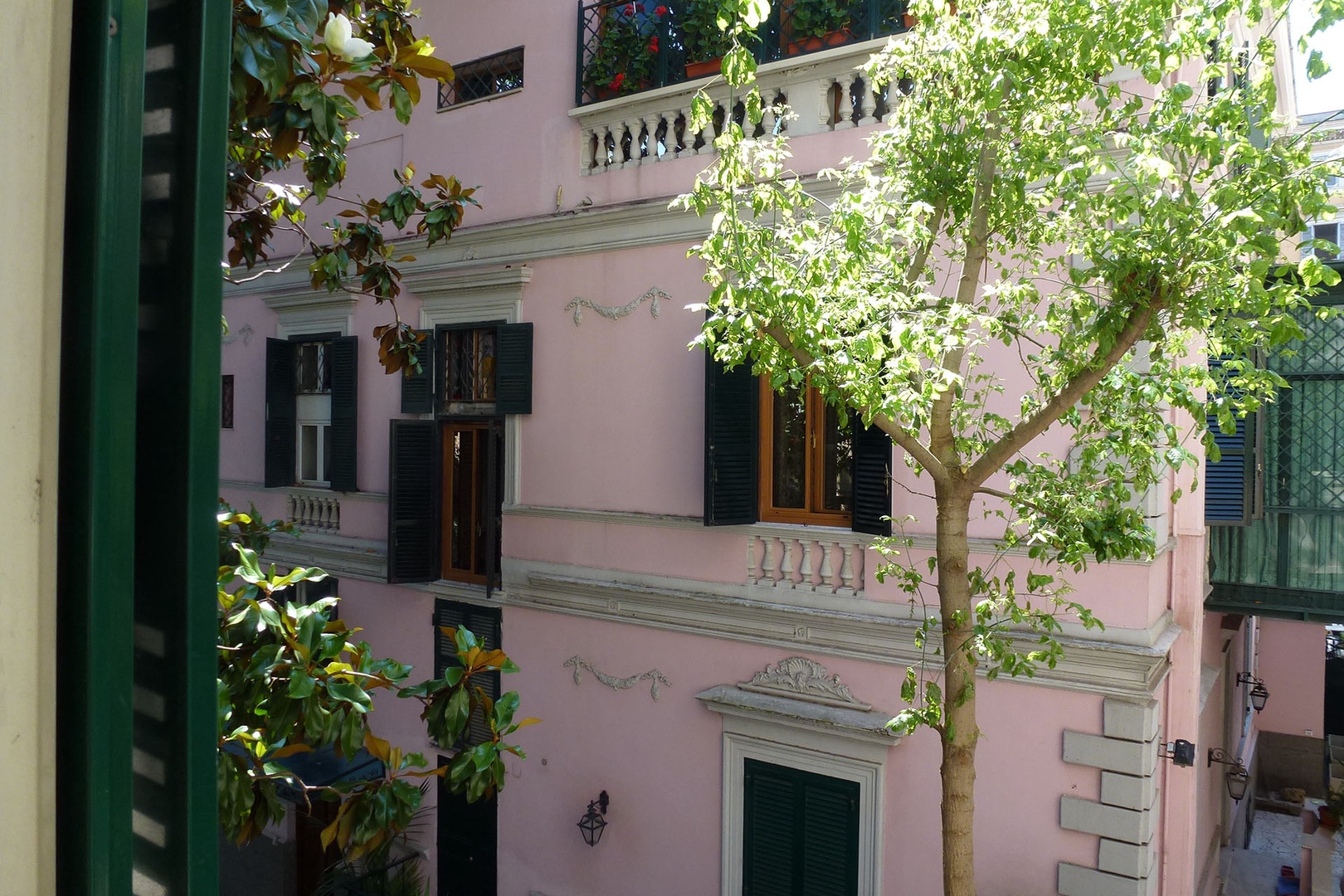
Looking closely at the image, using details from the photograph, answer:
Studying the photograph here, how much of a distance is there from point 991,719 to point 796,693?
1.50 metres

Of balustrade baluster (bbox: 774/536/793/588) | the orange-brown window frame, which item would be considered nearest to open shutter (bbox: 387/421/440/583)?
the orange-brown window frame

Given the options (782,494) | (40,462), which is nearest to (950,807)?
(782,494)

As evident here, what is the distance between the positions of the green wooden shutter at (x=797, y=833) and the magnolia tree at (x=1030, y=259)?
3.19 meters

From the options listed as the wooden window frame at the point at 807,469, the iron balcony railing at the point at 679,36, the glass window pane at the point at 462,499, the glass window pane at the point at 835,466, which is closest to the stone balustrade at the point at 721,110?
Result: the iron balcony railing at the point at 679,36

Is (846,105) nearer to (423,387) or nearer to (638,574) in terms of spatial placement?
(638,574)

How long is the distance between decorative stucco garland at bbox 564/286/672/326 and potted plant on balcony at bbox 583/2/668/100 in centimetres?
186

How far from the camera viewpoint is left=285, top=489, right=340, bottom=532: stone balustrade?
11344 millimetres

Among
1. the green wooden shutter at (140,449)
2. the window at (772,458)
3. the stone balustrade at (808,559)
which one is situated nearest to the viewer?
the green wooden shutter at (140,449)

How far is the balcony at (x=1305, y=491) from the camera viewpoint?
7852 millimetres

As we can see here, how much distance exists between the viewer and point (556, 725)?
941cm

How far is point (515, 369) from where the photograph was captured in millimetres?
9547

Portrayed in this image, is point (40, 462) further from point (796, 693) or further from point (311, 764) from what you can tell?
point (311, 764)

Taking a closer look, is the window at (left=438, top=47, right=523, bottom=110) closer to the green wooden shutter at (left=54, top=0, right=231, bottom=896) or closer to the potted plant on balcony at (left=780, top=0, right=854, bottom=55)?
the potted plant on balcony at (left=780, top=0, right=854, bottom=55)

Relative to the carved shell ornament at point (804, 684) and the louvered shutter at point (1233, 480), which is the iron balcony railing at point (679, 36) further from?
the carved shell ornament at point (804, 684)
